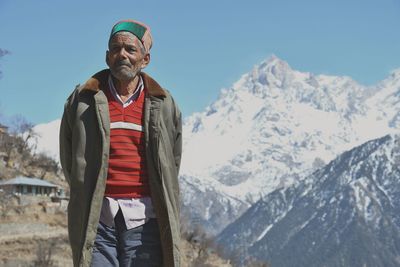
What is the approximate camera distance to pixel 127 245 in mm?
4711

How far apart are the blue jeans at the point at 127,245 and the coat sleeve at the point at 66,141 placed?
0.45m

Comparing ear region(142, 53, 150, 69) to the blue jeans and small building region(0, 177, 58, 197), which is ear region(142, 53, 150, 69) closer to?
the blue jeans

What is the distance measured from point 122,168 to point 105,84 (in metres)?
0.61

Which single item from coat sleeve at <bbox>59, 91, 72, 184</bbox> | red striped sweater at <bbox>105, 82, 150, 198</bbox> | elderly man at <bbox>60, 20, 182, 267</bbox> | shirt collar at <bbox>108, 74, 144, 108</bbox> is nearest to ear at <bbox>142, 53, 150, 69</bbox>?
elderly man at <bbox>60, 20, 182, 267</bbox>

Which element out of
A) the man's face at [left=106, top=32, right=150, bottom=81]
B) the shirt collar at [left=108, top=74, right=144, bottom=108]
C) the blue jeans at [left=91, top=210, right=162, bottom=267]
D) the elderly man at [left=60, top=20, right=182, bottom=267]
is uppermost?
the man's face at [left=106, top=32, right=150, bottom=81]

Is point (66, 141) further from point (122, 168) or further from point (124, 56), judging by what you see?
point (124, 56)

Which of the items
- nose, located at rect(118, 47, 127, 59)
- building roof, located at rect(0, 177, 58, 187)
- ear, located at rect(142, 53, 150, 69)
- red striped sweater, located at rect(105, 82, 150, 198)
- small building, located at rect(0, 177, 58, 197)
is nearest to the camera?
red striped sweater, located at rect(105, 82, 150, 198)

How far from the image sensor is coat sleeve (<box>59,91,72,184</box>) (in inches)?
195

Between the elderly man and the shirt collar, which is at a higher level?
the shirt collar

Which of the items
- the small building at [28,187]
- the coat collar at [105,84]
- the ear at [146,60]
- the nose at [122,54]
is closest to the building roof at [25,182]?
the small building at [28,187]

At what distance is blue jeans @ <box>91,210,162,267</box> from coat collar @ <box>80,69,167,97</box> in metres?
0.77

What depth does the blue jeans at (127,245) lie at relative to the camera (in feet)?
15.3

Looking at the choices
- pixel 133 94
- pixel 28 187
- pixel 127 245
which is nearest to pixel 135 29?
pixel 133 94

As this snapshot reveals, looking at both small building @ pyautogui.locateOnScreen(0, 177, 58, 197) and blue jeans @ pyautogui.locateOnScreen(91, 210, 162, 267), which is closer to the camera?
blue jeans @ pyautogui.locateOnScreen(91, 210, 162, 267)
